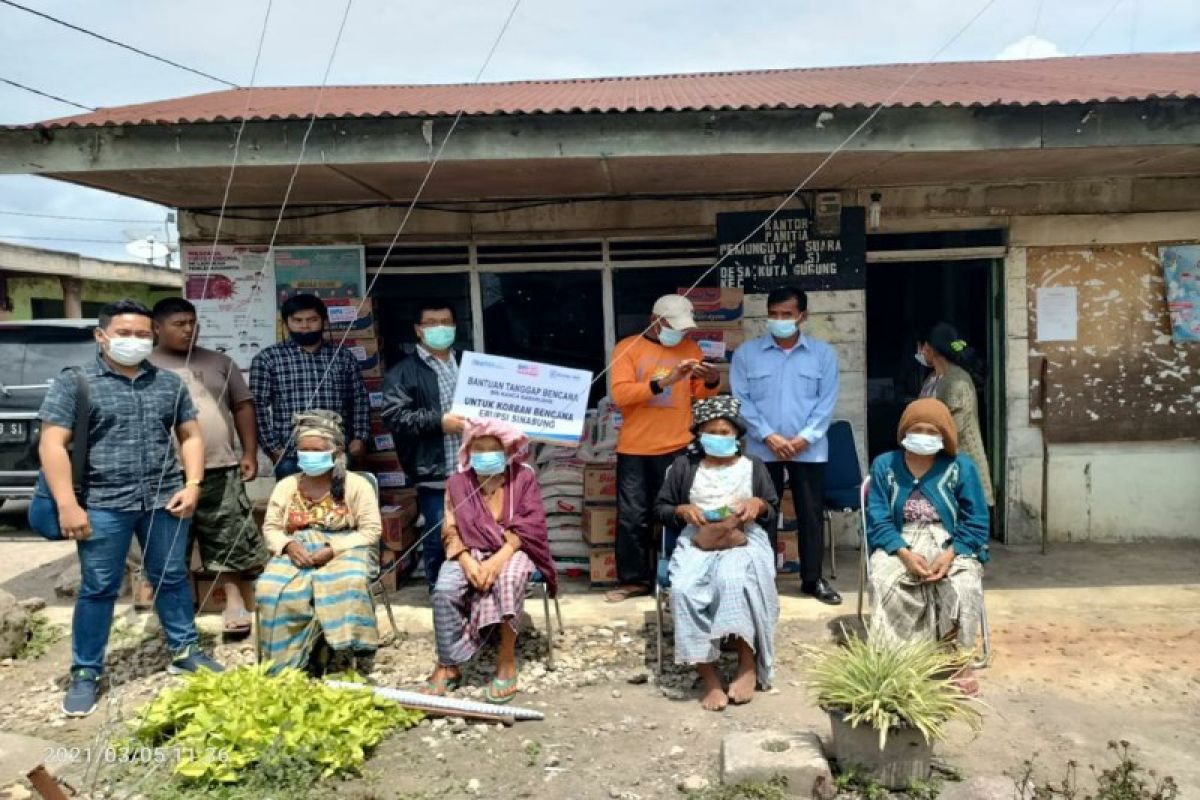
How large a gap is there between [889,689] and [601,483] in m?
2.88

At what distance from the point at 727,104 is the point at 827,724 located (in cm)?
322

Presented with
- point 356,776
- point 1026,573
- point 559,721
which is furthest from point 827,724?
point 1026,573

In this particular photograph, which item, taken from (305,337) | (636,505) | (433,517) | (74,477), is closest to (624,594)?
(636,505)

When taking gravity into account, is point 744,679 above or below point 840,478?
below

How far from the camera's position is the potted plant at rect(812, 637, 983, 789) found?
3062mm

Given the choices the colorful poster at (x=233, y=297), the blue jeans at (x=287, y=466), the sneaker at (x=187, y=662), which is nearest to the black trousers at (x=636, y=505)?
the blue jeans at (x=287, y=466)

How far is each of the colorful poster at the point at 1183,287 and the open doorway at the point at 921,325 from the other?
1.18 metres

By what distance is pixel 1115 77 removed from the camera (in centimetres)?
607

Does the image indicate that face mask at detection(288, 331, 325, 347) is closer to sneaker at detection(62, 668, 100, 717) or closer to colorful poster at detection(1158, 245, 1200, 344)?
sneaker at detection(62, 668, 100, 717)

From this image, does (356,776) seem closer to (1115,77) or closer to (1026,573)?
(1026,573)

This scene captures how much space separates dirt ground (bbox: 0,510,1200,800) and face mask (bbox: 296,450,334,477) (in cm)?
113

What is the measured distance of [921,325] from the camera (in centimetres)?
680

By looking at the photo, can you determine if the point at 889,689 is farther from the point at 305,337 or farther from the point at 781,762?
the point at 305,337
